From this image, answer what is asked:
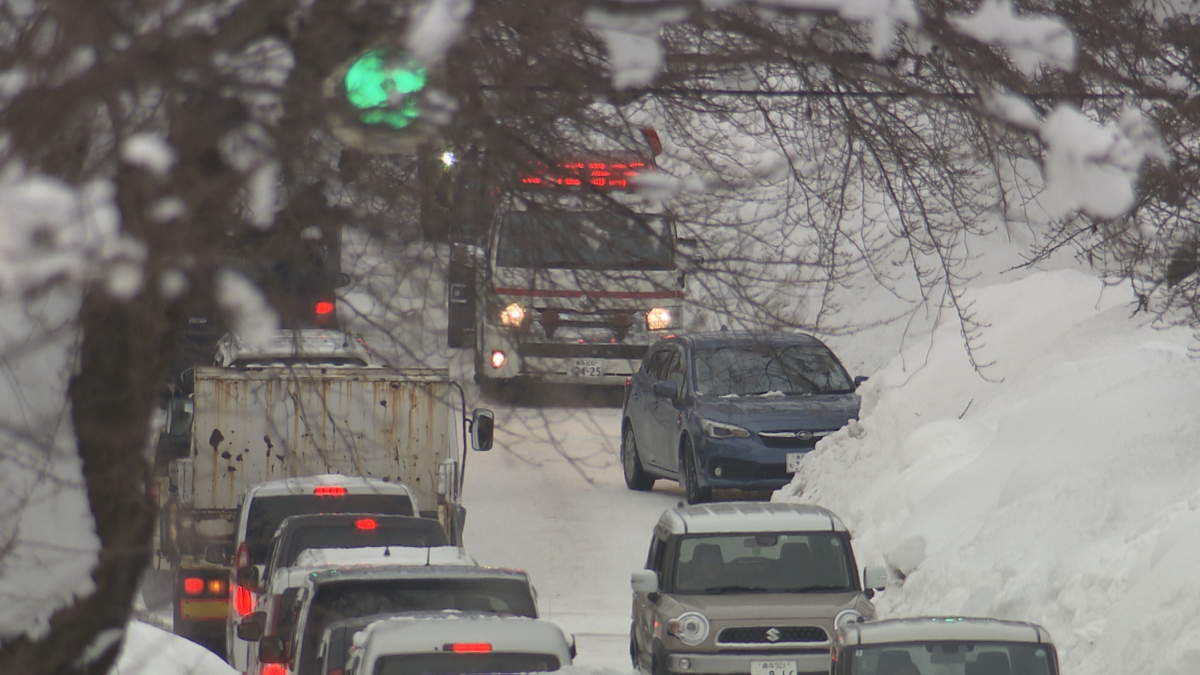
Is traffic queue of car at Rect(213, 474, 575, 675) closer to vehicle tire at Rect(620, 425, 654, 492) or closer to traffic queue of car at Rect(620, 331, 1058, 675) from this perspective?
traffic queue of car at Rect(620, 331, 1058, 675)

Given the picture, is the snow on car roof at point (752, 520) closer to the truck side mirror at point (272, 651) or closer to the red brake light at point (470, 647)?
the truck side mirror at point (272, 651)

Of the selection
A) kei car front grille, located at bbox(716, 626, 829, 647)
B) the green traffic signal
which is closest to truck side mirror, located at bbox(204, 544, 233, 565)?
kei car front grille, located at bbox(716, 626, 829, 647)

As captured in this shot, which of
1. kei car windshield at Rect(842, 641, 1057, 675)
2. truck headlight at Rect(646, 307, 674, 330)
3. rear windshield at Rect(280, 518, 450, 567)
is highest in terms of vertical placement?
truck headlight at Rect(646, 307, 674, 330)

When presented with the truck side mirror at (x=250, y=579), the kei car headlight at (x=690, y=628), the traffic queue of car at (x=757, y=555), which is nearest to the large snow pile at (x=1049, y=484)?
the traffic queue of car at (x=757, y=555)

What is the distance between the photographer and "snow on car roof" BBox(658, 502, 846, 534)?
12461 millimetres

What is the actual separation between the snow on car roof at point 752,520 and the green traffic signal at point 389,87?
8.92 m

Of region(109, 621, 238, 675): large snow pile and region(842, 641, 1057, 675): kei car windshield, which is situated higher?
region(842, 641, 1057, 675): kei car windshield

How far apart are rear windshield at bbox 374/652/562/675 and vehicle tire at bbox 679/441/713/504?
9.37 metres

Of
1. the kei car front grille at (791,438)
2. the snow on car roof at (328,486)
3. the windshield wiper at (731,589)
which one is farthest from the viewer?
the kei car front grille at (791,438)

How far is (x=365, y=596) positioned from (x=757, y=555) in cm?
402

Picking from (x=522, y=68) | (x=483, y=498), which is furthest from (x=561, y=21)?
(x=483, y=498)

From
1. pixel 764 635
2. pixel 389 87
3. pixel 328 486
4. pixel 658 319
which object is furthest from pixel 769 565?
pixel 389 87

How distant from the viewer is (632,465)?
784 inches

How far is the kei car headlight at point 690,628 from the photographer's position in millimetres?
11539
